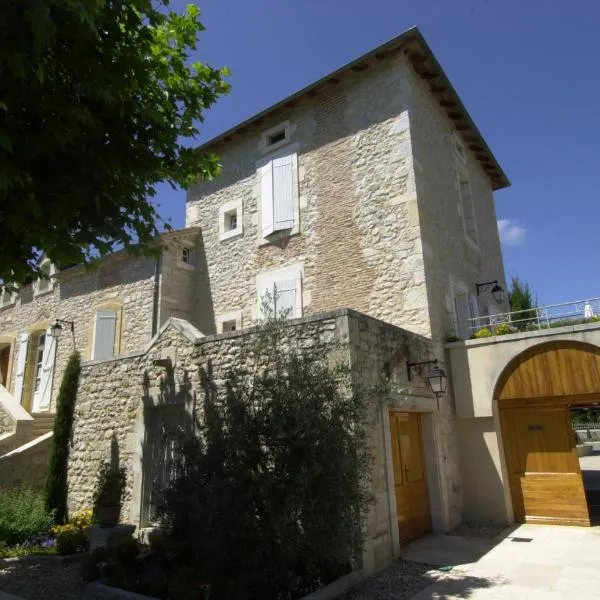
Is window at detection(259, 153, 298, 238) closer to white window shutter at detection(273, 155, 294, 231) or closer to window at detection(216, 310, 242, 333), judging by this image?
white window shutter at detection(273, 155, 294, 231)

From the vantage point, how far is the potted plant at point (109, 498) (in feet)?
21.5

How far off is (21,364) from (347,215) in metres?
10.5

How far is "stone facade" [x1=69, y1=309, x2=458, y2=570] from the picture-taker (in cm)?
593

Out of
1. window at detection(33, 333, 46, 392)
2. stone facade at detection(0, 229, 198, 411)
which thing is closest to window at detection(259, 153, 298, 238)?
stone facade at detection(0, 229, 198, 411)

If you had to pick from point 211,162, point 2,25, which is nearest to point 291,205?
point 211,162

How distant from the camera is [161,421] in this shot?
7.64m

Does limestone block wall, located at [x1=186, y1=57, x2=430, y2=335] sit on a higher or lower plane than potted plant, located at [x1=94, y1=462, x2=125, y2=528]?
higher

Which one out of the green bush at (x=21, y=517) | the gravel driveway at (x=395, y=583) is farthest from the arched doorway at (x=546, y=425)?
the green bush at (x=21, y=517)

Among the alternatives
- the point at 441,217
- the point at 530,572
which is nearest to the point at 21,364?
the point at 441,217

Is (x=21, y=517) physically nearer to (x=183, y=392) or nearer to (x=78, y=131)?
(x=183, y=392)

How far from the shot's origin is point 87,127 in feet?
14.8

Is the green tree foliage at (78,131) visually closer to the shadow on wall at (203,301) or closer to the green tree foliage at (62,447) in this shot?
the green tree foliage at (62,447)

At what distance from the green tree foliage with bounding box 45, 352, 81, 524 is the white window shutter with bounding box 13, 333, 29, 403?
233 inches

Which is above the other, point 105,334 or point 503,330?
point 105,334
